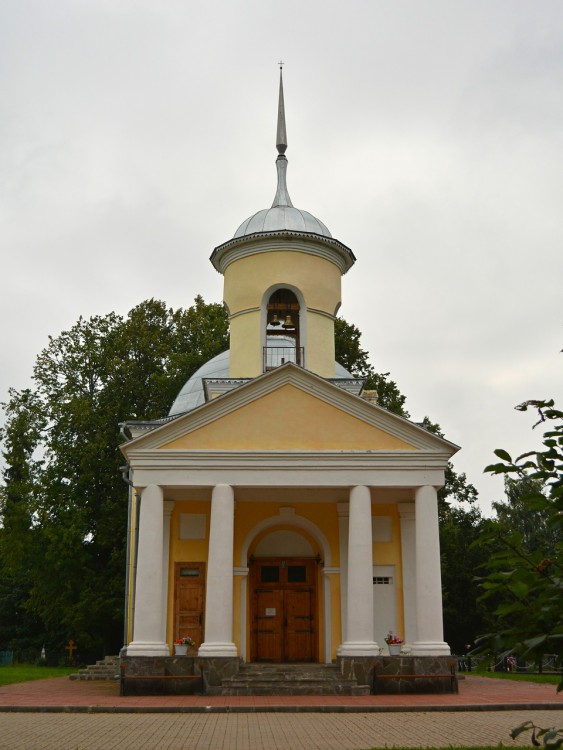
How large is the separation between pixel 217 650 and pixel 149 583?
5.82ft

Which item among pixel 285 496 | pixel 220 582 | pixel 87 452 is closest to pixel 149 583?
pixel 220 582

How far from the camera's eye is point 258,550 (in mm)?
19531

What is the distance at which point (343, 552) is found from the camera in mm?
18641

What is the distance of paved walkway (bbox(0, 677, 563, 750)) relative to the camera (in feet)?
32.3

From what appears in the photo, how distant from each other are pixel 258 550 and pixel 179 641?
3536 mm

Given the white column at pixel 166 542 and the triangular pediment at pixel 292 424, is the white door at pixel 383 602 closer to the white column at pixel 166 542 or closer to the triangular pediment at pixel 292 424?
the triangular pediment at pixel 292 424

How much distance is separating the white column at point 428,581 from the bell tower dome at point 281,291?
470cm

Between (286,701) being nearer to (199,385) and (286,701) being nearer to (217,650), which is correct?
(217,650)

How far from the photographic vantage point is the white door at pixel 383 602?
59.3ft

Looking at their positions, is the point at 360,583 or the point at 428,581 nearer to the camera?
the point at 360,583

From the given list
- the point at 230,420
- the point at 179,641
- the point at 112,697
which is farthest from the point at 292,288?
the point at 112,697

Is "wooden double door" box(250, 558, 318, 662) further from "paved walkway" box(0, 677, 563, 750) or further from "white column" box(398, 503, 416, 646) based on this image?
"paved walkway" box(0, 677, 563, 750)

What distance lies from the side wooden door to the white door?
3.73m

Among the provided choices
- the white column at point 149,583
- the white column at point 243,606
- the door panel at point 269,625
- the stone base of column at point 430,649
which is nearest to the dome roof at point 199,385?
the door panel at point 269,625
